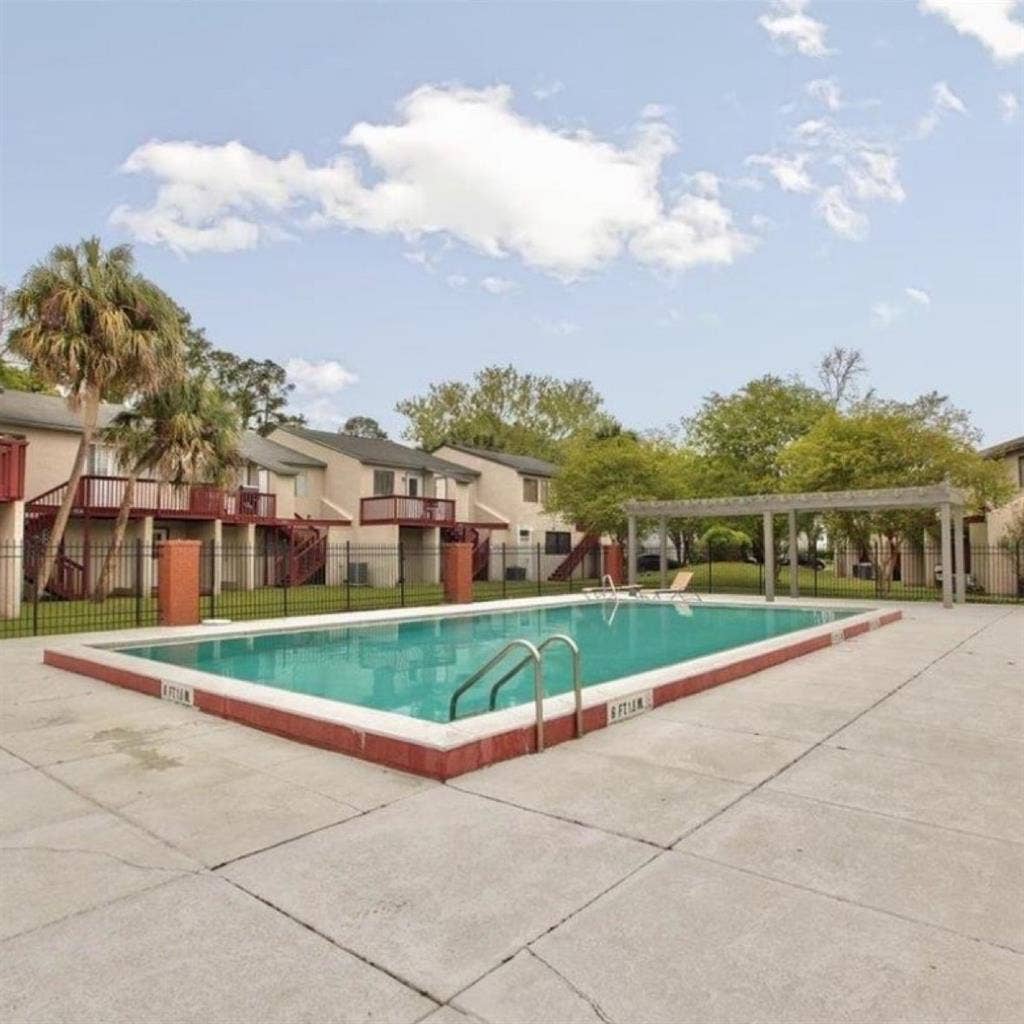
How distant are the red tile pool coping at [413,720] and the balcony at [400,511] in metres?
19.2

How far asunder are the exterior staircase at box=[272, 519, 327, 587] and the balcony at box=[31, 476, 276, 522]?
2.24 meters

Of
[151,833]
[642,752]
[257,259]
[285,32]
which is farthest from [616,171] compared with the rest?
[151,833]

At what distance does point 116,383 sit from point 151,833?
17.0 m

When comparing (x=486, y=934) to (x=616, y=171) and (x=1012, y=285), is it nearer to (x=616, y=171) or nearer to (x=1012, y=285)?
(x=616, y=171)

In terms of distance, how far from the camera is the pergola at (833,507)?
19234 millimetres

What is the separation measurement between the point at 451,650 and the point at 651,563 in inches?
1202

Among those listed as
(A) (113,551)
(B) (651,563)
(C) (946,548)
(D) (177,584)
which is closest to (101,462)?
(A) (113,551)

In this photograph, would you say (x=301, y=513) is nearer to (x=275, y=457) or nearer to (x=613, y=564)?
(x=275, y=457)

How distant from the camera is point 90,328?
→ 58.0 feet

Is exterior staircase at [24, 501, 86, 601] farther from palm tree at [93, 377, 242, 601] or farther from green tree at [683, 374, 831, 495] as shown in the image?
green tree at [683, 374, 831, 495]

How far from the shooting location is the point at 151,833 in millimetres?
4145

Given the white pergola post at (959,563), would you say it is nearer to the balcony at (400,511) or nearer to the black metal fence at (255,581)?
the black metal fence at (255,581)

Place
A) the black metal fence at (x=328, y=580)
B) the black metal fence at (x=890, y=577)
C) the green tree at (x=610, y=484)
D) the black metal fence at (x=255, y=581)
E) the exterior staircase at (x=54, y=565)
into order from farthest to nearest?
the green tree at (x=610, y=484)
the black metal fence at (x=890, y=577)
the exterior staircase at (x=54, y=565)
the black metal fence at (x=328, y=580)
the black metal fence at (x=255, y=581)

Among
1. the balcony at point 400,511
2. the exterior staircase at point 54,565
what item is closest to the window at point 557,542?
the balcony at point 400,511
